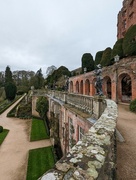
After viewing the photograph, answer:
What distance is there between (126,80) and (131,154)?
57.9ft

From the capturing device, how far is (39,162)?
9.76m

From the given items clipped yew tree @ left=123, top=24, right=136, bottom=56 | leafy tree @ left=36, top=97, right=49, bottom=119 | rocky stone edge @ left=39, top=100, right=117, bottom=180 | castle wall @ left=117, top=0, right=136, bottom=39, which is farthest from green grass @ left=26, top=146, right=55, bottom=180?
castle wall @ left=117, top=0, right=136, bottom=39

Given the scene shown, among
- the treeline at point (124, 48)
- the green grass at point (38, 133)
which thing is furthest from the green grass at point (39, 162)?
the treeline at point (124, 48)

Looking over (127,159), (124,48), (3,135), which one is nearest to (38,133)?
(3,135)

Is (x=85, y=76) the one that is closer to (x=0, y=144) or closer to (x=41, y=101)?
(x=41, y=101)

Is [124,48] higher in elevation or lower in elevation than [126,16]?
lower

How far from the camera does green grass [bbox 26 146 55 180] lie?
8492 millimetres

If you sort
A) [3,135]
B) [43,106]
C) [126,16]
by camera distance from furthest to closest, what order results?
[126,16], [43,106], [3,135]

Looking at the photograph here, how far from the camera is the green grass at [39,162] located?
8.49m

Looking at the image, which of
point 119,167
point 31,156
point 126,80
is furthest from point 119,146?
point 126,80

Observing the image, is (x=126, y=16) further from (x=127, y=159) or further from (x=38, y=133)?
(x=127, y=159)

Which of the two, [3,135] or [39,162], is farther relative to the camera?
[3,135]

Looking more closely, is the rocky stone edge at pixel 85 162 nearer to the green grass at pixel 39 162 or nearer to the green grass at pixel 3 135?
the green grass at pixel 39 162

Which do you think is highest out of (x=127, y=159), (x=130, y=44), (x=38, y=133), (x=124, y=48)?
(x=130, y=44)
